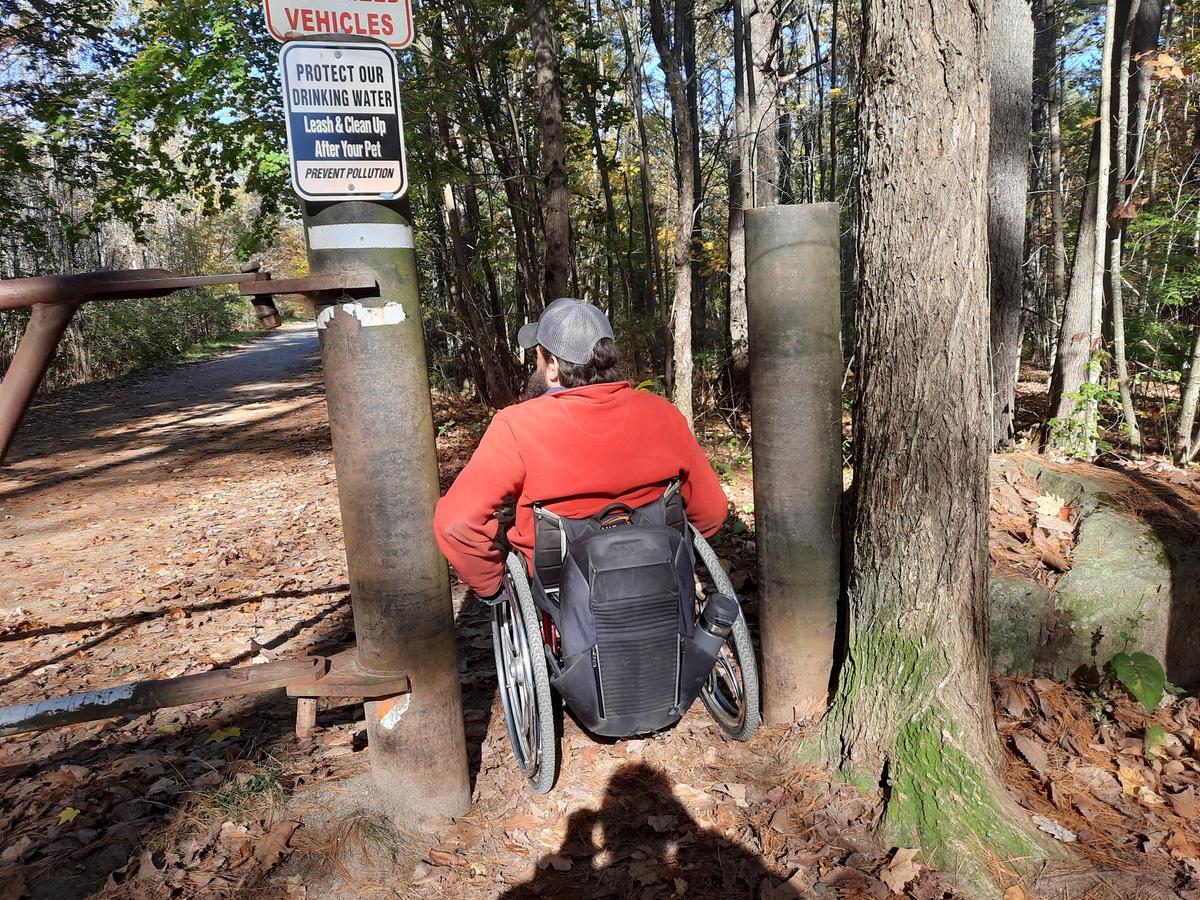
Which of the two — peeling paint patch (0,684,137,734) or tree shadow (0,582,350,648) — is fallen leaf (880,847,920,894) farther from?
tree shadow (0,582,350,648)

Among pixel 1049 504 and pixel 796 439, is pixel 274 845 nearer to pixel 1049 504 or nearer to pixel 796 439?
pixel 796 439

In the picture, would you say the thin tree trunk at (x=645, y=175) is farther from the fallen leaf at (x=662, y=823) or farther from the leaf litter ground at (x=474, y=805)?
the fallen leaf at (x=662, y=823)

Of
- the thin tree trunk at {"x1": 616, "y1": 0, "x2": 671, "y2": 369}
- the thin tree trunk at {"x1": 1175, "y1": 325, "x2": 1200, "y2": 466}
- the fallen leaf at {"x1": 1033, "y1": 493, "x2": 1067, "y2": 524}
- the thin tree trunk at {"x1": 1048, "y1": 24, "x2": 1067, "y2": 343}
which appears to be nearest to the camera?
the fallen leaf at {"x1": 1033, "y1": 493, "x2": 1067, "y2": 524}

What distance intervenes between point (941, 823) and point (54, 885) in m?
2.77

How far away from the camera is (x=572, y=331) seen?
8.32ft

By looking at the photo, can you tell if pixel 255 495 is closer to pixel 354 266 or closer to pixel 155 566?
pixel 155 566

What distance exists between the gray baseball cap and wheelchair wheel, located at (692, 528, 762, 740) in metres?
0.78

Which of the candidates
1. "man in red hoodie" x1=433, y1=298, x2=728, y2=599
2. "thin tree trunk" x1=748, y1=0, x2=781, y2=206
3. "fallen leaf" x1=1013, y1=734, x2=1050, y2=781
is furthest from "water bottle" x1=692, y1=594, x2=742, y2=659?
"thin tree trunk" x1=748, y1=0, x2=781, y2=206

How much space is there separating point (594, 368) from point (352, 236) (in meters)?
0.87

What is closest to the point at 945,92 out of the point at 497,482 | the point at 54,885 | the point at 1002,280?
the point at 497,482

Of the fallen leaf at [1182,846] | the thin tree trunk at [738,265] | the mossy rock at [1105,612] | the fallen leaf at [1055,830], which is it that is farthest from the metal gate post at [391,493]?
the thin tree trunk at [738,265]

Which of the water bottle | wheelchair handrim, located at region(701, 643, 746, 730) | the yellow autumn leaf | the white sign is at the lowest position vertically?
the yellow autumn leaf

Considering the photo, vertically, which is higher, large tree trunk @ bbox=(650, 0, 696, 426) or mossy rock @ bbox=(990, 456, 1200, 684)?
large tree trunk @ bbox=(650, 0, 696, 426)

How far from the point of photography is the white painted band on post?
217 centimetres
